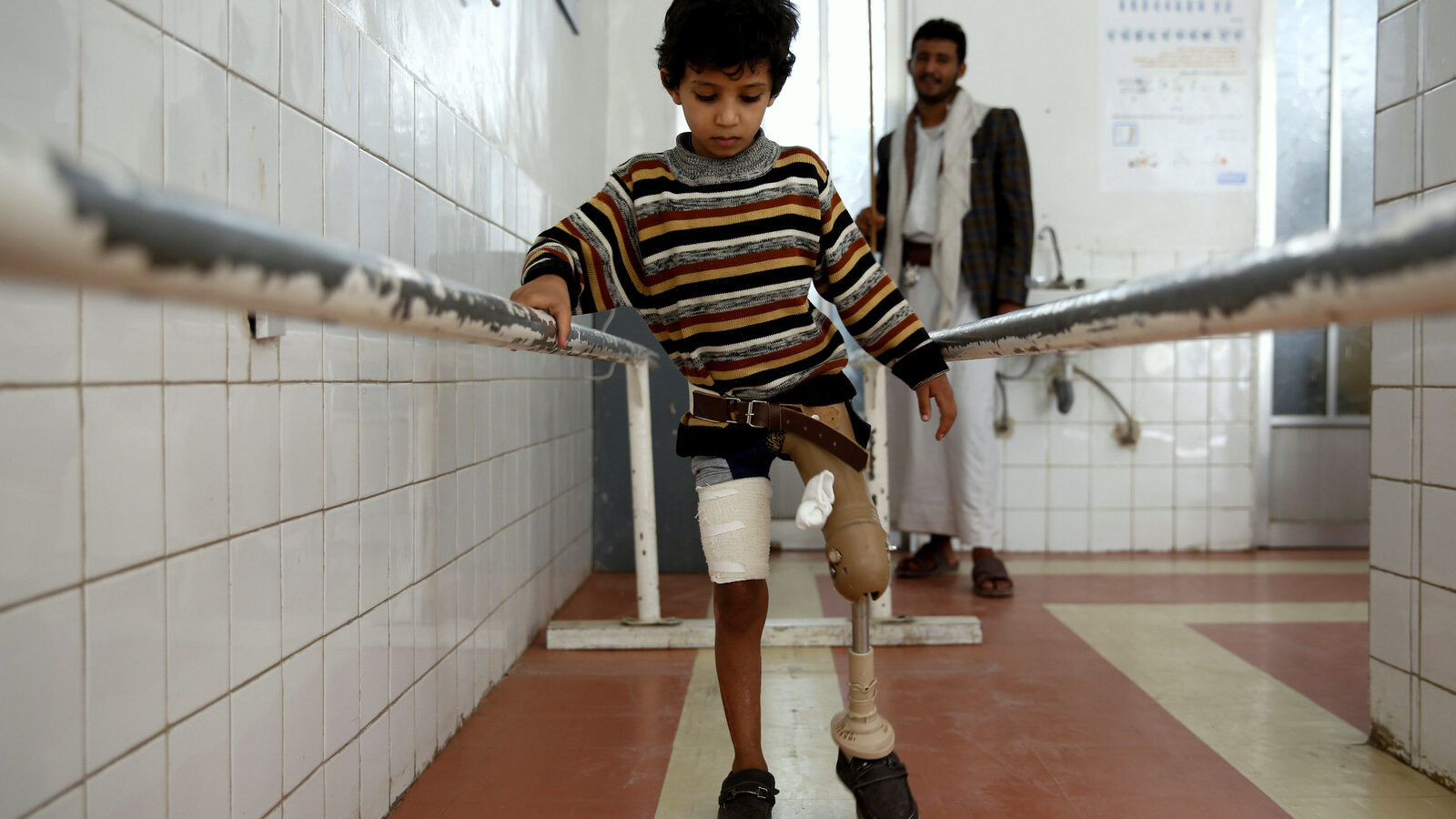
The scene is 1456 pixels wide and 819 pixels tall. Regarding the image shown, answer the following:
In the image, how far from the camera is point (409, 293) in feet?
2.11

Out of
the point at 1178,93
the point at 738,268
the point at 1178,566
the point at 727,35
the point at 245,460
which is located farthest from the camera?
the point at 1178,93

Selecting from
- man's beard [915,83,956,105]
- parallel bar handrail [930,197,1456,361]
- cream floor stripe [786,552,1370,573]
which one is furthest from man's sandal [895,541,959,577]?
parallel bar handrail [930,197,1456,361]

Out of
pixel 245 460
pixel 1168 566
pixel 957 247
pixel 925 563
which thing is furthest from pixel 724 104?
pixel 1168 566

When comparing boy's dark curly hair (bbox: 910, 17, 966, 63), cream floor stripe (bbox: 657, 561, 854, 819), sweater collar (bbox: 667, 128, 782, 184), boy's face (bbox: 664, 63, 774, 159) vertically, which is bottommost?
cream floor stripe (bbox: 657, 561, 854, 819)

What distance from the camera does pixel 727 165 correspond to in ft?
4.35

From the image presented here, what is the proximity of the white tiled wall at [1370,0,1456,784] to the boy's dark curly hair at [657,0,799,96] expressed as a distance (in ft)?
3.69

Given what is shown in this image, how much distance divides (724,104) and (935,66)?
75.5 inches

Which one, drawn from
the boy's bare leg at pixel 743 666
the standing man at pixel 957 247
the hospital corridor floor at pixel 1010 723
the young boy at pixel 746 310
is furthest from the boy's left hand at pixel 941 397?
the standing man at pixel 957 247

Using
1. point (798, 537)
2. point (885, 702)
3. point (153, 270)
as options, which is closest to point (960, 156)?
point (798, 537)

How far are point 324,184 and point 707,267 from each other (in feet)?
1.64

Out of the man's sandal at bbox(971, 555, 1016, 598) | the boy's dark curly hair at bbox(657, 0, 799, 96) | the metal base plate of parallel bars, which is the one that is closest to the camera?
the boy's dark curly hair at bbox(657, 0, 799, 96)

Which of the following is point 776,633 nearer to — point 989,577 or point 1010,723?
point 1010,723

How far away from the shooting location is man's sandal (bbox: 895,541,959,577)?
122 inches

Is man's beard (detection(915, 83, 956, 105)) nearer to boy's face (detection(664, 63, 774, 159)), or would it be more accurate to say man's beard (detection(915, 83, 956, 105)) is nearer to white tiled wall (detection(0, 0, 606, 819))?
white tiled wall (detection(0, 0, 606, 819))
